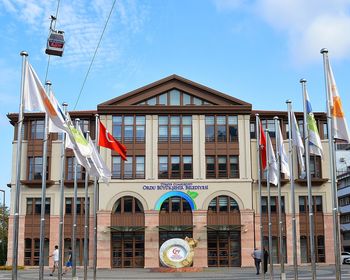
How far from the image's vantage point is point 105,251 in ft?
161

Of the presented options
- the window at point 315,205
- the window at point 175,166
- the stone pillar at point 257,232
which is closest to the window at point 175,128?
the window at point 175,166

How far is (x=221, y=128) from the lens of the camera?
51688mm

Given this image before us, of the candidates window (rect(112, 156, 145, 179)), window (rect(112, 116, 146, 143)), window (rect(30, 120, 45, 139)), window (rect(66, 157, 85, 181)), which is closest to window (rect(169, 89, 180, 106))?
window (rect(112, 116, 146, 143))

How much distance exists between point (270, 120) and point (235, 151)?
5082 millimetres

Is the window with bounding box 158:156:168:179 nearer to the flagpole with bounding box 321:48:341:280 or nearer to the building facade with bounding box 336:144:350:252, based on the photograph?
the flagpole with bounding box 321:48:341:280

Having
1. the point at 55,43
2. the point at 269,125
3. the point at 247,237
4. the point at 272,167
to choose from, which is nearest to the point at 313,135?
the point at 272,167

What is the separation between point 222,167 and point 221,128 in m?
3.67

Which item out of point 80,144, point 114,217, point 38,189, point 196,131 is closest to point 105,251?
point 114,217

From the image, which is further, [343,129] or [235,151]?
[235,151]

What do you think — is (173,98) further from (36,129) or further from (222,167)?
(36,129)

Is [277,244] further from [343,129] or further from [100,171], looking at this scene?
[343,129]

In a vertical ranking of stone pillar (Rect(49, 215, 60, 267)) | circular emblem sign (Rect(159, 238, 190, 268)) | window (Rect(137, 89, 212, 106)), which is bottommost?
circular emblem sign (Rect(159, 238, 190, 268))

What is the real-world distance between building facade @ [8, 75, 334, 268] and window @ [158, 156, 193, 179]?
93 millimetres

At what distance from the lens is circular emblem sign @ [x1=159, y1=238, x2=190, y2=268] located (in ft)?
132
